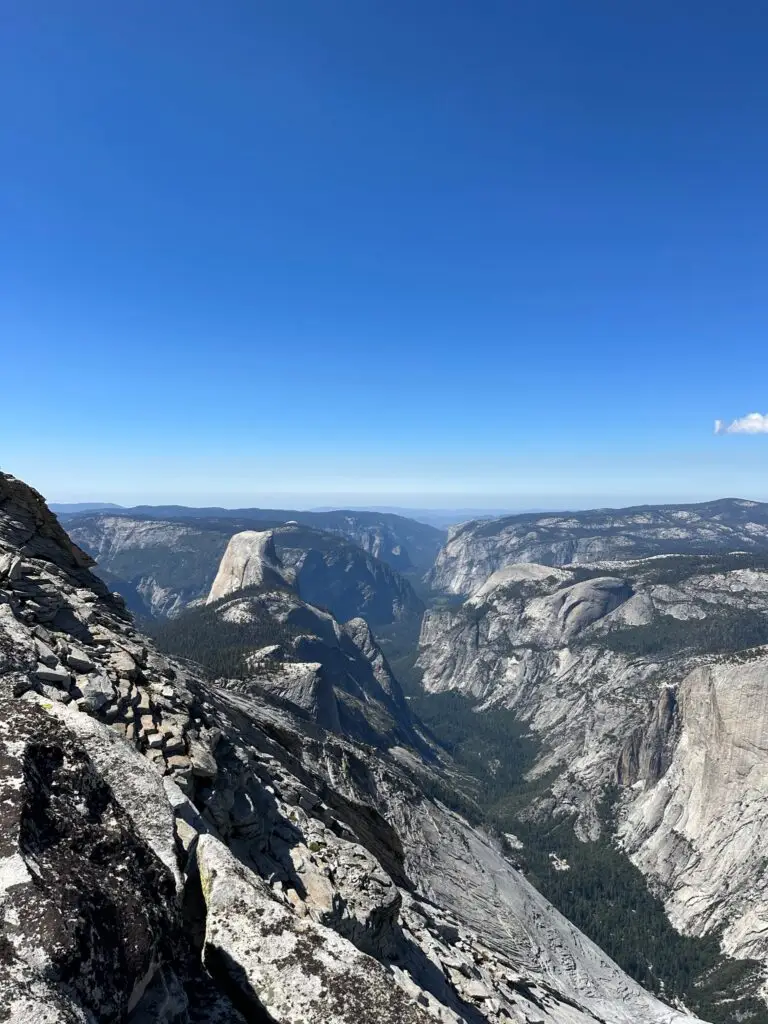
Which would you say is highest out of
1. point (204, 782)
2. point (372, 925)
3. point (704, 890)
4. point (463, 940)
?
point (204, 782)

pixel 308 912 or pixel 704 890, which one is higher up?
pixel 308 912

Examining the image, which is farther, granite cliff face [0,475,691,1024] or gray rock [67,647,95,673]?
gray rock [67,647,95,673]

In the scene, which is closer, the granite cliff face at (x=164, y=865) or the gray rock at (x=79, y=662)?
the granite cliff face at (x=164, y=865)

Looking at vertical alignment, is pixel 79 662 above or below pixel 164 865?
above

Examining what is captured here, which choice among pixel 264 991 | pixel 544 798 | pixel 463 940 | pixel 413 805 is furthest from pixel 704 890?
pixel 264 991

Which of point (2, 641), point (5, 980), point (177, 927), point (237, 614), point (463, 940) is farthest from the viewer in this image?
point (237, 614)

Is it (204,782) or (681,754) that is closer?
(204,782)

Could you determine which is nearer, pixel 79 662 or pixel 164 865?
pixel 164 865

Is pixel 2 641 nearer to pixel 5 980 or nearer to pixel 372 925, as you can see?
pixel 5 980
